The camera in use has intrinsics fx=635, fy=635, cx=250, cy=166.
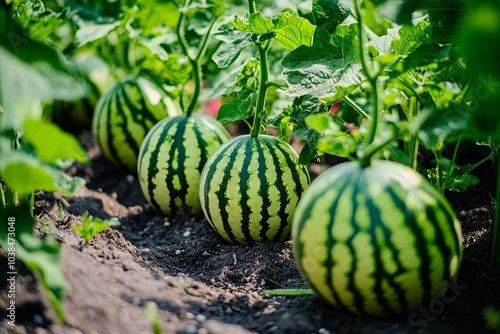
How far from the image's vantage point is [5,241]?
2436mm

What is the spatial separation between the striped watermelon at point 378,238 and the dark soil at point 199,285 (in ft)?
0.50

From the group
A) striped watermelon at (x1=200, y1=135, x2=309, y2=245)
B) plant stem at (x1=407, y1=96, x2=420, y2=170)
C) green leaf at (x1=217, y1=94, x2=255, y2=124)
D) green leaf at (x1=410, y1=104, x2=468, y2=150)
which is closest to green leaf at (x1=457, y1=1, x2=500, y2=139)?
green leaf at (x1=410, y1=104, x2=468, y2=150)

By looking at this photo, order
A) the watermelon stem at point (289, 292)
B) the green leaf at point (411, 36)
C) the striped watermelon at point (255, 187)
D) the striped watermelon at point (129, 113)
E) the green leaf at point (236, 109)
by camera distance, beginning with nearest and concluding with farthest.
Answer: the watermelon stem at point (289, 292) < the green leaf at point (411, 36) < the striped watermelon at point (255, 187) < the green leaf at point (236, 109) < the striped watermelon at point (129, 113)

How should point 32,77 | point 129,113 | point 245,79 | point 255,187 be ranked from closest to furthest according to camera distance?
point 32,77 < point 255,187 < point 245,79 < point 129,113

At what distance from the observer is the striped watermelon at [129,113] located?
14.3 ft

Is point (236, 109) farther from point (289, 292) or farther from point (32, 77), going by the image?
point (32, 77)

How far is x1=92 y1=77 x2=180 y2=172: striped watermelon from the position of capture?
14.3ft

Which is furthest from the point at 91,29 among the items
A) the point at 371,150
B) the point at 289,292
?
the point at 371,150

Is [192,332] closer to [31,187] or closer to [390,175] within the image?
[31,187]

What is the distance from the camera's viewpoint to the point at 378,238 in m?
2.22

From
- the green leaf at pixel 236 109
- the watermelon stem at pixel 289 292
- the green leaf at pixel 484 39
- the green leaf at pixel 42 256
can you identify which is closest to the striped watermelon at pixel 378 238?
the watermelon stem at pixel 289 292

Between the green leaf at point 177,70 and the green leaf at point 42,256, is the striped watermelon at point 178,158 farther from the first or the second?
the green leaf at point 42,256

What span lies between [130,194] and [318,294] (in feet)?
7.32

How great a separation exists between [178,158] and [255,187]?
692 millimetres
